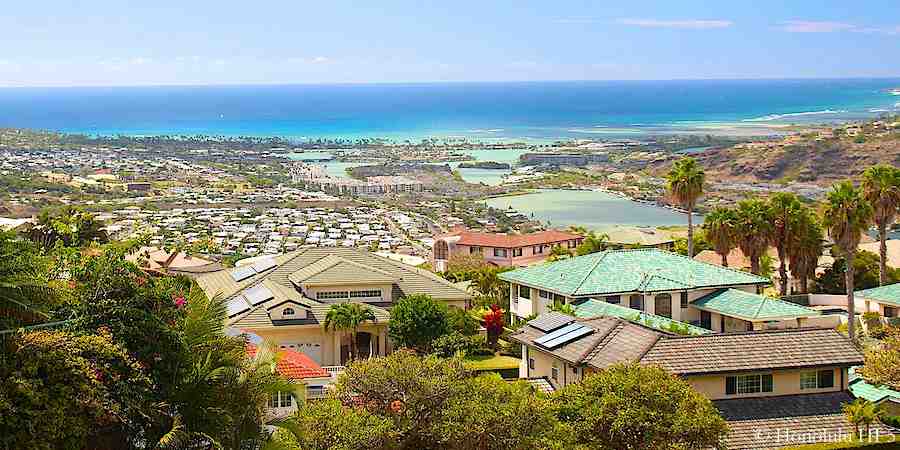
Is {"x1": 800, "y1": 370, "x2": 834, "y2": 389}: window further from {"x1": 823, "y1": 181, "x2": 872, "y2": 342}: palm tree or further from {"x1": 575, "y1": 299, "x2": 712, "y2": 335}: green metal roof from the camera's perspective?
{"x1": 823, "y1": 181, "x2": 872, "y2": 342}: palm tree

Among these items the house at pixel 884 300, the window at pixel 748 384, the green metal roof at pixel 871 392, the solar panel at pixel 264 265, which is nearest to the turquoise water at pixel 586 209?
the solar panel at pixel 264 265

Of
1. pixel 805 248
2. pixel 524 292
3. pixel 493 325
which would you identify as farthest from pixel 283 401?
pixel 805 248

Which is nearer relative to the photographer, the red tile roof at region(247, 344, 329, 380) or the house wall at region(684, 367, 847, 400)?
the red tile roof at region(247, 344, 329, 380)

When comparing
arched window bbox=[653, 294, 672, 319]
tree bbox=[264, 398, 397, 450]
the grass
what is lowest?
the grass

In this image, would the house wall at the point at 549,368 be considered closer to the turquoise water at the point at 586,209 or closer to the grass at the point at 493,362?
the grass at the point at 493,362

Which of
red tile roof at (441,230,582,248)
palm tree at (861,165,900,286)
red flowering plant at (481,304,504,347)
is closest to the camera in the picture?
red flowering plant at (481,304,504,347)

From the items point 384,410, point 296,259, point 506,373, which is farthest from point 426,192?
point 384,410

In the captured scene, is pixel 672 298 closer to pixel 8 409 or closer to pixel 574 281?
pixel 574 281

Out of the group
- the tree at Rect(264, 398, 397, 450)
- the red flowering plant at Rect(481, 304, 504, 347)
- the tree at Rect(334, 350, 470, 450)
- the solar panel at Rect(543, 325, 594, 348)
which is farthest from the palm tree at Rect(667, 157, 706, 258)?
the tree at Rect(264, 398, 397, 450)
